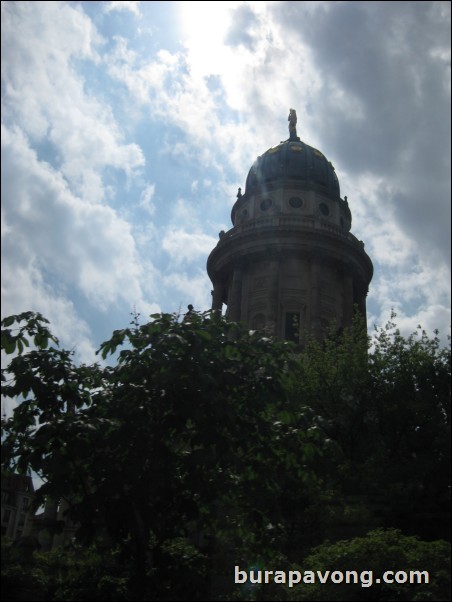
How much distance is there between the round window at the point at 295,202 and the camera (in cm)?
4594

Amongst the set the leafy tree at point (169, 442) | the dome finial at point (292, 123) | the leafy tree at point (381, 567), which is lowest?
the leafy tree at point (381, 567)

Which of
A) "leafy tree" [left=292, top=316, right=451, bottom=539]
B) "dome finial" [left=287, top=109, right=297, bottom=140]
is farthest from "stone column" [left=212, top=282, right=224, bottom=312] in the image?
"leafy tree" [left=292, top=316, right=451, bottom=539]

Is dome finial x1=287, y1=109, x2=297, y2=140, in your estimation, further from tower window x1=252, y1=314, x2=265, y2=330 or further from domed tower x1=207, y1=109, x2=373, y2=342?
tower window x1=252, y1=314, x2=265, y2=330

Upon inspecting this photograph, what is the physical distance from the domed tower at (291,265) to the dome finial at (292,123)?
25.5 feet

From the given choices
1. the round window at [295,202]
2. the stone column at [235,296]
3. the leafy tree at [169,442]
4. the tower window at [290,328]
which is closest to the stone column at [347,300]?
the tower window at [290,328]

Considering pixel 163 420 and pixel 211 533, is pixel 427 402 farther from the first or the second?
pixel 163 420

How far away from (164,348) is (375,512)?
462 inches

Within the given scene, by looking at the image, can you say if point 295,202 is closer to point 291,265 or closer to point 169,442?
point 291,265

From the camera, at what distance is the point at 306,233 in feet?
137

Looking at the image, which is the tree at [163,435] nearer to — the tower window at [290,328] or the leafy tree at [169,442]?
the leafy tree at [169,442]

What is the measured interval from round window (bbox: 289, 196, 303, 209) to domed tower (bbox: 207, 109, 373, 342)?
2.9 inches

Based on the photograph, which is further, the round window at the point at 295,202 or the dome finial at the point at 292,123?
the dome finial at the point at 292,123

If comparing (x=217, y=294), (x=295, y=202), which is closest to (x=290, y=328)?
(x=217, y=294)

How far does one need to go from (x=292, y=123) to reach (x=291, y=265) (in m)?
17.3
